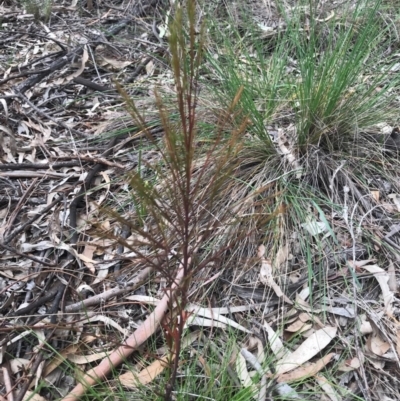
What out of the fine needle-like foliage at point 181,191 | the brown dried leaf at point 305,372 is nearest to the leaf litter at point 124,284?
the brown dried leaf at point 305,372

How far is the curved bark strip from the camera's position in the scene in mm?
1480

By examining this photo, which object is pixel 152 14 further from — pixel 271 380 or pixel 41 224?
pixel 271 380

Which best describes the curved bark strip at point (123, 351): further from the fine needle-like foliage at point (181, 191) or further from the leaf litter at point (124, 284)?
the fine needle-like foliage at point (181, 191)

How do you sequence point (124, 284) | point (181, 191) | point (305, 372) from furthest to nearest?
point (124, 284) < point (305, 372) < point (181, 191)

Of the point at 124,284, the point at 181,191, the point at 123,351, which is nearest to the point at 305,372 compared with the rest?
the point at 123,351

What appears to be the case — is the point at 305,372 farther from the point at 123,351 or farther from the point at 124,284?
the point at 124,284

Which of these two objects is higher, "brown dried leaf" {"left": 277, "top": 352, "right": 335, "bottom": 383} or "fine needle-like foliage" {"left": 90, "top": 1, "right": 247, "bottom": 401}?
"fine needle-like foliage" {"left": 90, "top": 1, "right": 247, "bottom": 401}

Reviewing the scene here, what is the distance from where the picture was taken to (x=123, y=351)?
5.22ft

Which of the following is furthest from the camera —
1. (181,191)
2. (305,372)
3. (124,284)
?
(124,284)

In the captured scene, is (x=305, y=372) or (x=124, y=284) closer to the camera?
(x=305, y=372)

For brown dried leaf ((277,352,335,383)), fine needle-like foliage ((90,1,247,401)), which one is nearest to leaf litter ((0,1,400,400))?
brown dried leaf ((277,352,335,383))

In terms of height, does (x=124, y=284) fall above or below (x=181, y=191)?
below

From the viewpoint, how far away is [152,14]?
3.42 meters

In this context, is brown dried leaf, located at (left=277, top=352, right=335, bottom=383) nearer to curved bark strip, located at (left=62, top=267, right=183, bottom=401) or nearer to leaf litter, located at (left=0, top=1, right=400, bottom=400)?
leaf litter, located at (left=0, top=1, right=400, bottom=400)
